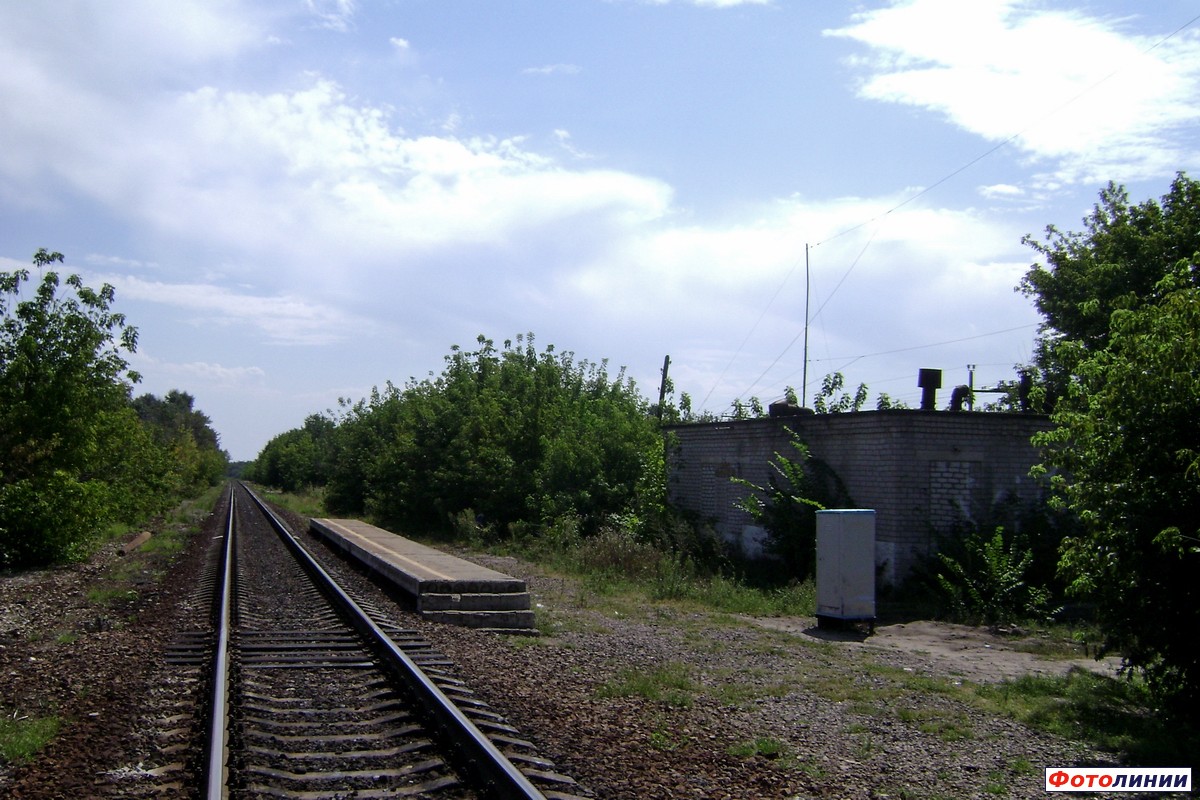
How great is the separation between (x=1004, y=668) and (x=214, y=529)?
29.1 meters

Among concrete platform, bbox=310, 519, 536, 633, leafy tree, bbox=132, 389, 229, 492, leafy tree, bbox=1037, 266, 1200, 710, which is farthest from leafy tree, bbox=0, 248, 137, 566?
leafy tree, bbox=132, 389, 229, 492

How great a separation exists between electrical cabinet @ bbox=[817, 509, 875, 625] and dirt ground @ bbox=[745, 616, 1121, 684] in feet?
1.03

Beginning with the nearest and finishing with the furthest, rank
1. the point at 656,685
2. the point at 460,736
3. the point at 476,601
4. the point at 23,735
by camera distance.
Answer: the point at 460,736, the point at 23,735, the point at 656,685, the point at 476,601

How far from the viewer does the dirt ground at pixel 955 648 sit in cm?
1024

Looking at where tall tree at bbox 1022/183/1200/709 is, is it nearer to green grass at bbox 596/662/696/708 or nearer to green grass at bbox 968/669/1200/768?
green grass at bbox 968/669/1200/768

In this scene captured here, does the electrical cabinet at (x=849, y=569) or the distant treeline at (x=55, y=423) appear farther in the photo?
the distant treeline at (x=55, y=423)

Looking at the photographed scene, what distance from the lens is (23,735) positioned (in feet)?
20.7

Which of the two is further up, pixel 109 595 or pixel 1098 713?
pixel 1098 713

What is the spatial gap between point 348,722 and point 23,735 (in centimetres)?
208

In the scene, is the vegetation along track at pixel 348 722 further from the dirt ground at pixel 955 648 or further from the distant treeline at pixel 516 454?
the distant treeline at pixel 516 454

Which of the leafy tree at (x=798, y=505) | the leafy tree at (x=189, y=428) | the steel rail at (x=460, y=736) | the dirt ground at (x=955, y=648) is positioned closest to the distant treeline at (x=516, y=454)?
the leafy tree at (x=798, y=505)

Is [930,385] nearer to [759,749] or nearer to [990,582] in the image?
[990,582]

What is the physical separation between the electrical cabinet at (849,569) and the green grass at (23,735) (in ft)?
30.2

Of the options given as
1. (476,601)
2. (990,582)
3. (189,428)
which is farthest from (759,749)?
(189,428)
